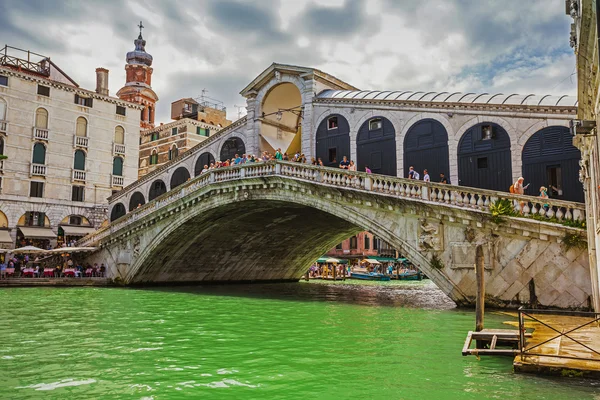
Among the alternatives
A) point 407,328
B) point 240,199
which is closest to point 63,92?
point 240,199

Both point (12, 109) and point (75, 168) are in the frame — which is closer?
point (12, 109)

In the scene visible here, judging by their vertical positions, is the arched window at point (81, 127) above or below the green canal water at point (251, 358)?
above

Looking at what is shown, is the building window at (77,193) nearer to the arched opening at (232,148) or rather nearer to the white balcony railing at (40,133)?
the white balcony railing at (40,133)

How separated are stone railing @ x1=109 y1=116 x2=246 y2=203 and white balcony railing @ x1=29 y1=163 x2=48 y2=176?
4383mm

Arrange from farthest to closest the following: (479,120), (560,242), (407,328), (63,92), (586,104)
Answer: (63,92)
(479,120)
(560,242)
(407,328)
(586,104)

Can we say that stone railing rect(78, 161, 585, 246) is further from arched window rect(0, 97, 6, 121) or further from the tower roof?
the tower roof

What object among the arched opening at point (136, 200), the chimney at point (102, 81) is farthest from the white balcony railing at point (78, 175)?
the chimney at point (102, 81)

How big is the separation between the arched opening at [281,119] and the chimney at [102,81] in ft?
54.2

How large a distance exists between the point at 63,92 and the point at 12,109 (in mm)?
3472

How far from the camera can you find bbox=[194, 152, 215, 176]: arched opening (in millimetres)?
28750

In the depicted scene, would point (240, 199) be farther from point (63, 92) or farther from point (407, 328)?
point (63, 92)

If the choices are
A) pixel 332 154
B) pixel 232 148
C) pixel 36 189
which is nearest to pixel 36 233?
pixel 36 189

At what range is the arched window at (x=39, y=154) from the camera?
3164 cm

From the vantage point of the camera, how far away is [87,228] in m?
33.5
